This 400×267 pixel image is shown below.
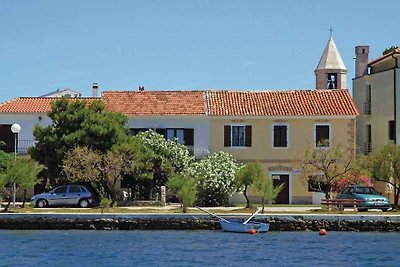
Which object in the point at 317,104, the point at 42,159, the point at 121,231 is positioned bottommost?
the point at 121,231

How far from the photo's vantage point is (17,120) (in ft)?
197

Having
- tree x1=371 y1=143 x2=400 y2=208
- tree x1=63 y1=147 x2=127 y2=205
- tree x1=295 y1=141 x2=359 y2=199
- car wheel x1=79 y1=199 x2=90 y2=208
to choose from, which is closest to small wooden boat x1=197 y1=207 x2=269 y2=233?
tree x1=295 y1=141 x2=359 y2=199

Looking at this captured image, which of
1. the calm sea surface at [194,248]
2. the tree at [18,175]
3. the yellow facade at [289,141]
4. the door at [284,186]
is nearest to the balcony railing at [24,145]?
the tree at [18,175]

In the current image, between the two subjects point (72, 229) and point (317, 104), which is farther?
point (317, 104)

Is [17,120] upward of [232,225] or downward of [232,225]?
upward

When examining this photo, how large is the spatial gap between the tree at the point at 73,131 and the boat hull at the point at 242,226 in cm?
1218

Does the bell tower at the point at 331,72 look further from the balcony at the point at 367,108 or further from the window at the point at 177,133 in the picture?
the window at the point at 177,133

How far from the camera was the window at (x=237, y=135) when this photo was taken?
5938cm

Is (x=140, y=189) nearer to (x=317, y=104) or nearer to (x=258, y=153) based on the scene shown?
(x=258, y=153)

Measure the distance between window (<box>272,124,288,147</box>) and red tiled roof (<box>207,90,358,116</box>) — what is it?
3.26ft

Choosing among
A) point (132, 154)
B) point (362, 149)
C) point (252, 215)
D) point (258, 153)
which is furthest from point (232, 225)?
point (362, 149)

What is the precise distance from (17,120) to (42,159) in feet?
19.5

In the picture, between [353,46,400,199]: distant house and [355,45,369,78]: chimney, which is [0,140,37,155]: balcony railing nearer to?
[353,46,400,199]: distant house

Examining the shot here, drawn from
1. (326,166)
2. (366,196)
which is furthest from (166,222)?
(326,166)
